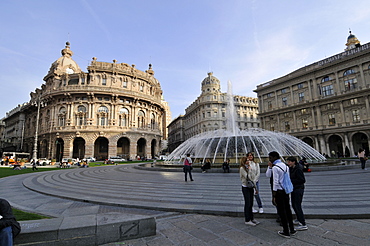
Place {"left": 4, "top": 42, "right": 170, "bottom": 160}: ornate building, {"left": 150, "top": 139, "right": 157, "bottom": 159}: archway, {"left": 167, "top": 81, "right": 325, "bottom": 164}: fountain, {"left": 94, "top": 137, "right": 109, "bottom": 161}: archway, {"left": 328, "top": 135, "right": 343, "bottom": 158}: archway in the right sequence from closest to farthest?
{"left": 167, "top": 81, "right": 325, "bottom": 164}: fountain
{"left": 328, "top": 135, "right": 343, "bottom": 158}: archway
{"left": 4, "top": 42, "right": 170, "bottom": 160}: ornate building
{"left": 94, "top": 137, "right": 109, "bottom": 161}: archway
{"left": 150, "top": 139, "right": 157, "bottom": 159}: archway

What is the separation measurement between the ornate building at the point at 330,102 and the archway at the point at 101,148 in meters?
40.1

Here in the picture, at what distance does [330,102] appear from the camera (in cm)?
3706

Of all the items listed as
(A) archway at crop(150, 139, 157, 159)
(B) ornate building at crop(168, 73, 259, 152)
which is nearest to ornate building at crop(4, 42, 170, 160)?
(A) archway at crop(150, 139, 157, 159)

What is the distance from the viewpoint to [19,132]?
63531 mm

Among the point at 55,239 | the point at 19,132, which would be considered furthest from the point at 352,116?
the point at 19,132

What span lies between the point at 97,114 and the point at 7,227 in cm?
4421

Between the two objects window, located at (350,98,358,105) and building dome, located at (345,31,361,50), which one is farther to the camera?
building dome, located at (345,31,361,50)

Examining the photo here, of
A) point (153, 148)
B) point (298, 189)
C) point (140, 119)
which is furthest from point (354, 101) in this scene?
point (153, 148)

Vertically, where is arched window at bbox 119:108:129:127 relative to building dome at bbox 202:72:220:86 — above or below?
below

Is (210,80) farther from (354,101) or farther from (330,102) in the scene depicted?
(354,101)

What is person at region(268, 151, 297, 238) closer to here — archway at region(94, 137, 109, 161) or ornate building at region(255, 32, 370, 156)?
ornate building at region(255, 32, 370, 156)

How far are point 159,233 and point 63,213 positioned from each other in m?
3.28

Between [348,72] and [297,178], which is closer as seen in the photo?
[297,178]

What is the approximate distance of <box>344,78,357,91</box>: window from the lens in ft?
113
